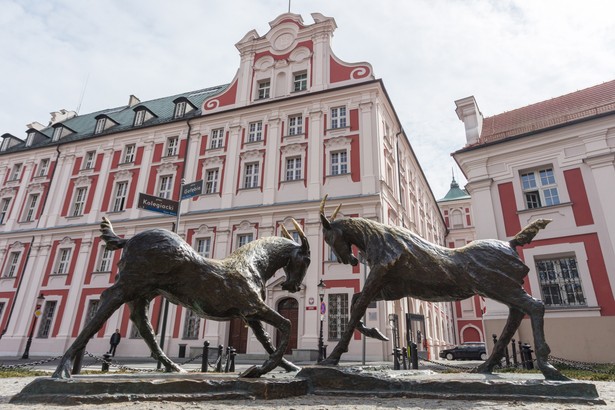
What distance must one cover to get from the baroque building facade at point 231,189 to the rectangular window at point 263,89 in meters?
0.08

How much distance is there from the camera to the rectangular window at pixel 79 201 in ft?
83.5

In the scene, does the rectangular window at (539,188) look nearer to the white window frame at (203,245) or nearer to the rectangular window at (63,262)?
the white window frame at (203,245)

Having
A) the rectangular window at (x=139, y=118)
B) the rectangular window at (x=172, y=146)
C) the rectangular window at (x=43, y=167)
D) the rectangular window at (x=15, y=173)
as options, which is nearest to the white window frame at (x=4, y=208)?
the rectangular window at (x=15, y=173)

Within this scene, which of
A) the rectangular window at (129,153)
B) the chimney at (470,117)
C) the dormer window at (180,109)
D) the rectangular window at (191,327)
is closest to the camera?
the chimney at (470,117)

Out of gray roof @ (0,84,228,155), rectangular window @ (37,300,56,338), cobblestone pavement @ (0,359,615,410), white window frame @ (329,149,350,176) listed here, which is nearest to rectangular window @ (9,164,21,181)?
gray roof @ (0,84,228,155)

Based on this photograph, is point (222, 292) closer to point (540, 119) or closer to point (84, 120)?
point (540, 119)

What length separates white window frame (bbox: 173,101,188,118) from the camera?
26953 millimetres

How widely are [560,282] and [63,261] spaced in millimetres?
26976

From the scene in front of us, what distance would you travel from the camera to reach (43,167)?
28.3 metres

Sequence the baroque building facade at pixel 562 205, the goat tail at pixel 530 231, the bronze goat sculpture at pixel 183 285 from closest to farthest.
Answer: the bronze goat sculpture at pixel 183 285 < the goat tail at pixel 530 231 < the baroque building facade at pixel 562 205

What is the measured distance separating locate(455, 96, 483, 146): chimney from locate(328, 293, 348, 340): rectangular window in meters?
9.49

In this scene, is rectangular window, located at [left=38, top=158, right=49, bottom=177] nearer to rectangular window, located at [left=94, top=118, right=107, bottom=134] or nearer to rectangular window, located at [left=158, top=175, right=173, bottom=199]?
rectangular window, located at [left=94, top=118, right=107, bottom=134]

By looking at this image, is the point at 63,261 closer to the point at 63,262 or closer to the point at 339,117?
the point at 63,262

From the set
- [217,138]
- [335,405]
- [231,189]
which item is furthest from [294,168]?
[335,405]
